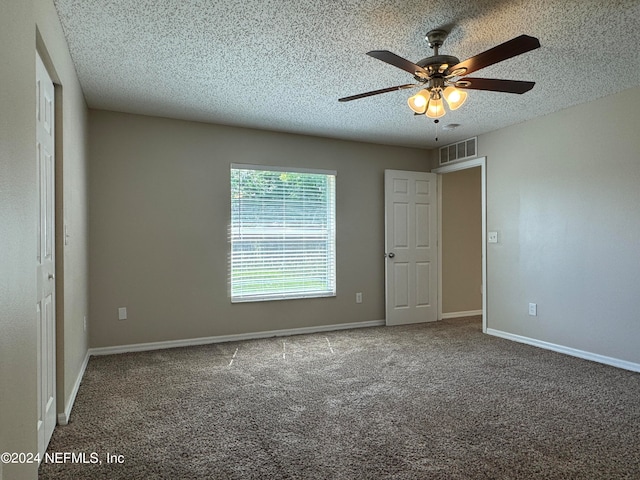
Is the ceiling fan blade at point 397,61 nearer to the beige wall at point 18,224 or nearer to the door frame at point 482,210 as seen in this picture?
the beige wall at point 18,224

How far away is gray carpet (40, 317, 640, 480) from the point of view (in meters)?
2.03

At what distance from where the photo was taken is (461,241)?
611 centimetres

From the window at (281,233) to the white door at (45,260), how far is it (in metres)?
2.32

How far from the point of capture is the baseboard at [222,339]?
4.12 metres

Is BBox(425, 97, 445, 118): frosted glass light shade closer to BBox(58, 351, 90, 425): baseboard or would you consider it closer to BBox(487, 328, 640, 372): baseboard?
BBox(487, 328, 640, 372): baseboard

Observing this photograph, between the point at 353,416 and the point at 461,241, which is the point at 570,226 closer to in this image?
the point at 461,241

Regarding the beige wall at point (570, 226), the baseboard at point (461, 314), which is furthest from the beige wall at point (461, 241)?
the beige wall at point (570, 226)

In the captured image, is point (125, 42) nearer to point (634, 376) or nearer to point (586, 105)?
point (586, 105)

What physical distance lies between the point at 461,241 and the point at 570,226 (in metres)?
2.12

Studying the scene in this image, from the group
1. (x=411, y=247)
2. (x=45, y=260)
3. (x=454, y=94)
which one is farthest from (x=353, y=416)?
(x=411, y=247)

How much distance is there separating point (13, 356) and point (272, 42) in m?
2.31

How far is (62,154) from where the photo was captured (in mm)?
2537

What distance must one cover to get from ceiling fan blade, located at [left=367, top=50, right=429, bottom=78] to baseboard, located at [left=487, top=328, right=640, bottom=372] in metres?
3.13

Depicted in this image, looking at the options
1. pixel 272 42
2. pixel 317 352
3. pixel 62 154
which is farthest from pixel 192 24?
pixel 317 352
